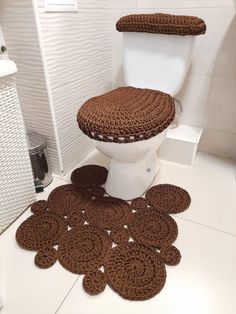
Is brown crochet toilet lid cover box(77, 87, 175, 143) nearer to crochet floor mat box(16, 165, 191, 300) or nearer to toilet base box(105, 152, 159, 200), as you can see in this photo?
toilet base box(105, 152, 159, 200)

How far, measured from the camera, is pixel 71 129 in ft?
3.87

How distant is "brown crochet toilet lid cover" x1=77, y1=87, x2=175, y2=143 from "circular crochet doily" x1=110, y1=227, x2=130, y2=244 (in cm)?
32

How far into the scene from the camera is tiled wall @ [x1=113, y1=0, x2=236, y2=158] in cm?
107

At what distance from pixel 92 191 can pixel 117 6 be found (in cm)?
88

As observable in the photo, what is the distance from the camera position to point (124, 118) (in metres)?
0.79

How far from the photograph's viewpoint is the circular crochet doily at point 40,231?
0.86 m

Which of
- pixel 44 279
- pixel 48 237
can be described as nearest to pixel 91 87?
pixel 48 237

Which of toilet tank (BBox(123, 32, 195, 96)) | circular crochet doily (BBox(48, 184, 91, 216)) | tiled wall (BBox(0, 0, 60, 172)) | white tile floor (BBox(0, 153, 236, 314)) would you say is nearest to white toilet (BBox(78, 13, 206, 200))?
toilet tank (BBox(123, 32, 195, 96))

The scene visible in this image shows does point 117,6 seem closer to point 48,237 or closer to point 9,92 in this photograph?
point 9,92

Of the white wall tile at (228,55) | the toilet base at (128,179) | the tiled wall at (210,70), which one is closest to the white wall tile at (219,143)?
the tiled wall at (210,70)

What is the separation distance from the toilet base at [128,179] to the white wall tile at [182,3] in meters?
0.66

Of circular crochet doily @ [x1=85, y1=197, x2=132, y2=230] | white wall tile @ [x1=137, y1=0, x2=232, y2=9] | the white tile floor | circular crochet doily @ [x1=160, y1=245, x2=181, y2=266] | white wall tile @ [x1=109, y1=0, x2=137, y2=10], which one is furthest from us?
white wall tile @ [x1=109, y1=0, x2=137, y2=10]

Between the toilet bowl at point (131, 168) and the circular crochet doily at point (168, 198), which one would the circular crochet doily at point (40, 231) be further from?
the circular crochet doily at point (168, 198)

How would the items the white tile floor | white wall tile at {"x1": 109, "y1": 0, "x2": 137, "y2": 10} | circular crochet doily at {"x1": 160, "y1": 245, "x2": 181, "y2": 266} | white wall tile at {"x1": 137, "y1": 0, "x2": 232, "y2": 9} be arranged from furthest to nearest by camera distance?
white wall tile at {"x1": 109, "y1": 0, "x2": 137, "y2": 10}, white wall tile at {"x1": 137, "y1": 0, "x2": 232, "y2": 9}, circular crochet doily at {"x1": 160, "y1": 245, "x2": 181, "y2": 266}, the white tile floor
